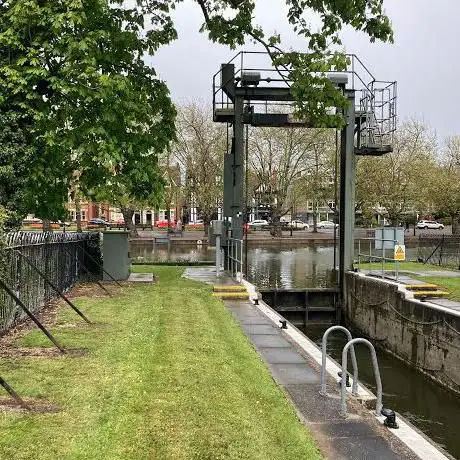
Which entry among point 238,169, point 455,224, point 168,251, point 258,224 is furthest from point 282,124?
point 258,224

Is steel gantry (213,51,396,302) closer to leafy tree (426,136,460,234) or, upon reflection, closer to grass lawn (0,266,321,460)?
grass lawn (0,266,321,460)

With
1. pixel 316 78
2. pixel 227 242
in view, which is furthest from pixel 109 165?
pixel 227 242

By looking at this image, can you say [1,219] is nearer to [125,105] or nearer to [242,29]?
[125,105]

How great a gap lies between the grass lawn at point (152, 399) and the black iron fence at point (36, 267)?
79 centimetres

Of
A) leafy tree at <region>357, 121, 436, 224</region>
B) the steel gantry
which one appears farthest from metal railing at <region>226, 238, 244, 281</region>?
leafy tree at <region>357, 121, 436, 224</region>

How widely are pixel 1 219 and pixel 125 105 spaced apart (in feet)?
20.8

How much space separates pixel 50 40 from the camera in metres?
14.0

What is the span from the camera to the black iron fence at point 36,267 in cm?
944

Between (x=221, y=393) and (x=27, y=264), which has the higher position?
(x=27, y=264)

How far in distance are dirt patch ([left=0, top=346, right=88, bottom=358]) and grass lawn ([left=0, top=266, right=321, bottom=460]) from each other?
0.18 m

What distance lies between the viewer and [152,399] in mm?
6223

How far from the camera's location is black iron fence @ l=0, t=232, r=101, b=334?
372 inches

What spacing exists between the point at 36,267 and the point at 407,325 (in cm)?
921

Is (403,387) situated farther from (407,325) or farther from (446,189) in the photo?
(446,189)
